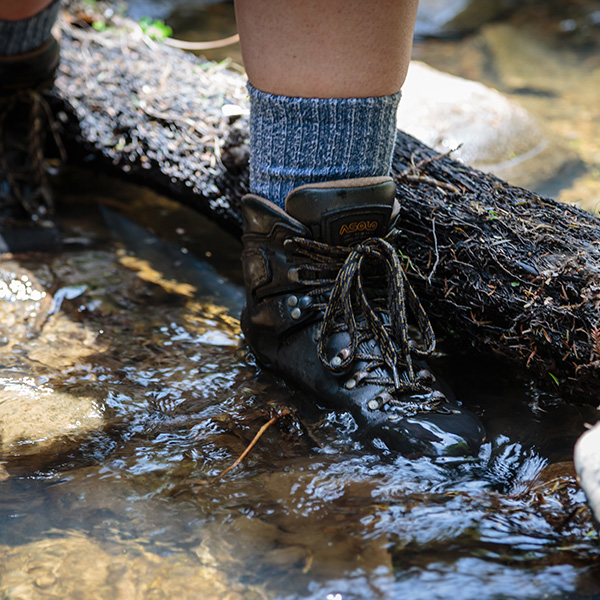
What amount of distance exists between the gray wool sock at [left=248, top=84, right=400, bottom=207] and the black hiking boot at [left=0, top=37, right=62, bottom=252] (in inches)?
54.4

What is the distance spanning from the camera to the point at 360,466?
1.46 meters

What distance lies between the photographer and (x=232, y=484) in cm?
144

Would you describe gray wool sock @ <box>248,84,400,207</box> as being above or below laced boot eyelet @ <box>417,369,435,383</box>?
above

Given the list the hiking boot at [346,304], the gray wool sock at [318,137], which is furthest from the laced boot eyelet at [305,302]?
the gray wool sock at [318,137]

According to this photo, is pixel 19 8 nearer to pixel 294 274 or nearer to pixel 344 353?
pixel 294 274

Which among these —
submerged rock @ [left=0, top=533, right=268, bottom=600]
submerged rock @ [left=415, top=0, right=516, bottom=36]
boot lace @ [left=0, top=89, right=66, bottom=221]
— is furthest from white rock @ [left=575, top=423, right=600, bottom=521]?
submerged rock @ [left=415, top=0, right=516, bottom=36]

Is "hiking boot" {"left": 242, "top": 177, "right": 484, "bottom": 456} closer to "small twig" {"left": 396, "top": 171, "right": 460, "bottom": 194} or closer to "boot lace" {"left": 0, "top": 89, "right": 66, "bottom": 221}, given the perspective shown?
"small twig" {"left": 396, "top": 171, "right": 460, "bottom": 194}

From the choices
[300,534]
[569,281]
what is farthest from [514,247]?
[300,534]

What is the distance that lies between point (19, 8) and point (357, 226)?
6.04ft

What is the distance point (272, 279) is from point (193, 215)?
1.50 m

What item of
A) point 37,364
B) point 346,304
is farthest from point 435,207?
point 37,364

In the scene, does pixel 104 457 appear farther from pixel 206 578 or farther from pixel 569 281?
pixel 569 281

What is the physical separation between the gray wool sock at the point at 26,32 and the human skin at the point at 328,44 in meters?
1.36

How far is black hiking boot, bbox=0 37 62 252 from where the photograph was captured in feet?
8.91
